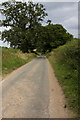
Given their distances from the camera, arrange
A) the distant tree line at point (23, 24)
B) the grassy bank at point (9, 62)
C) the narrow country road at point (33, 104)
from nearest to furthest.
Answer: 1. the narrow country road at point (33, 104)
2. the grassy bank at point (9, 62)
3. the distant tree line at point (23, 24)

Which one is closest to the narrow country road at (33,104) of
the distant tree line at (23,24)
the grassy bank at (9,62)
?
the grassy bank at (9,62)

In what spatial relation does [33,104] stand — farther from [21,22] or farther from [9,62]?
[21,22]

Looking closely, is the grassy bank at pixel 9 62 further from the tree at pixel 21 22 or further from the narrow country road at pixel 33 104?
the tree at pixel 21 22

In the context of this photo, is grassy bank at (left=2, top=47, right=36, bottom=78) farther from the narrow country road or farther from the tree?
the tree

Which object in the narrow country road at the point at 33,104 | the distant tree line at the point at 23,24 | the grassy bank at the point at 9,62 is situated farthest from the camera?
the distant tree line at the point at 23,24

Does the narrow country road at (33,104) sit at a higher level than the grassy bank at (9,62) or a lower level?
higher

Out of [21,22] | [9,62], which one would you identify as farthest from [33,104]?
[21,22]

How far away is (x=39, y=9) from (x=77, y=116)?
39.1 m

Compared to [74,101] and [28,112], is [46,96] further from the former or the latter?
[28,112]

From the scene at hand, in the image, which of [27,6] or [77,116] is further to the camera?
[27,6]

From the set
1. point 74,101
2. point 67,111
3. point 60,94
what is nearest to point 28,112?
point 67,111

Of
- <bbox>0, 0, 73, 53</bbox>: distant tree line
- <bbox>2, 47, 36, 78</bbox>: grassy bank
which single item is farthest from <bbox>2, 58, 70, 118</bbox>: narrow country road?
<bbox>0, 0, 73, 53</bbox>: distant tree line

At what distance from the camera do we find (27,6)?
4006 centimetres

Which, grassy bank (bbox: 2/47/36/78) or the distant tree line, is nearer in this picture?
grassy bank (bbox: 2/47/36/78)
